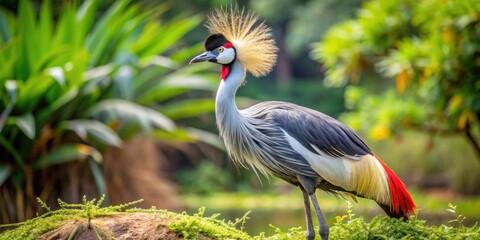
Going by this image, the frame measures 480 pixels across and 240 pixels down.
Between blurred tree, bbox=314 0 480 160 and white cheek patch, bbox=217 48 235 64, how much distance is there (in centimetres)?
464

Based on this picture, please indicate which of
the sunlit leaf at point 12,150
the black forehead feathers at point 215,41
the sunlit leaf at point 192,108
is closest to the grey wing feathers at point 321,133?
the black forehead feathers at point 215,41

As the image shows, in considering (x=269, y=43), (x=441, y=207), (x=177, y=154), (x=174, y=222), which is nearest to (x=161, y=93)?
(x=441, y=207)

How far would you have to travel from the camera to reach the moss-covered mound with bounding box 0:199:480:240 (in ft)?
15.4

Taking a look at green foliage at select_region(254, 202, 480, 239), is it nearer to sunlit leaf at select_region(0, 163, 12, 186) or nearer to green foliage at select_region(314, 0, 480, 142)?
green foliage at select_region(314, 0, 480, 142)

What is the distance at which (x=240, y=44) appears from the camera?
5.47 meters

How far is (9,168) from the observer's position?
9.53m

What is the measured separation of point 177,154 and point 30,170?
52.8ft

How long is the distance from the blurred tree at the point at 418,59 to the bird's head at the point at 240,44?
440 cm

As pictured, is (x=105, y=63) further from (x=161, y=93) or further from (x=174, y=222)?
(x=174, y=222)

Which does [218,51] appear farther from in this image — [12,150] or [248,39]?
[12,150]

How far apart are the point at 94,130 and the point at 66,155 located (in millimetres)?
424

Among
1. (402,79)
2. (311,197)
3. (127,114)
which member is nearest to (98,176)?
(127,114)

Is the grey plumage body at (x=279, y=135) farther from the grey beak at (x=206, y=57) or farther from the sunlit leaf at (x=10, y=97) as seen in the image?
the sunlit leaf at (x=10, y=97)

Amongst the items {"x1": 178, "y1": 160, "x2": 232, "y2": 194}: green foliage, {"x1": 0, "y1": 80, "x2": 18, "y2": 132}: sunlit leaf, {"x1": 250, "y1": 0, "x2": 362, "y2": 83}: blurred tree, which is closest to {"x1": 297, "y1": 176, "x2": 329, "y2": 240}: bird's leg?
{"x1": 0, "y1": 80, "x2": 18, "y2": 132}: sunlit leaf
